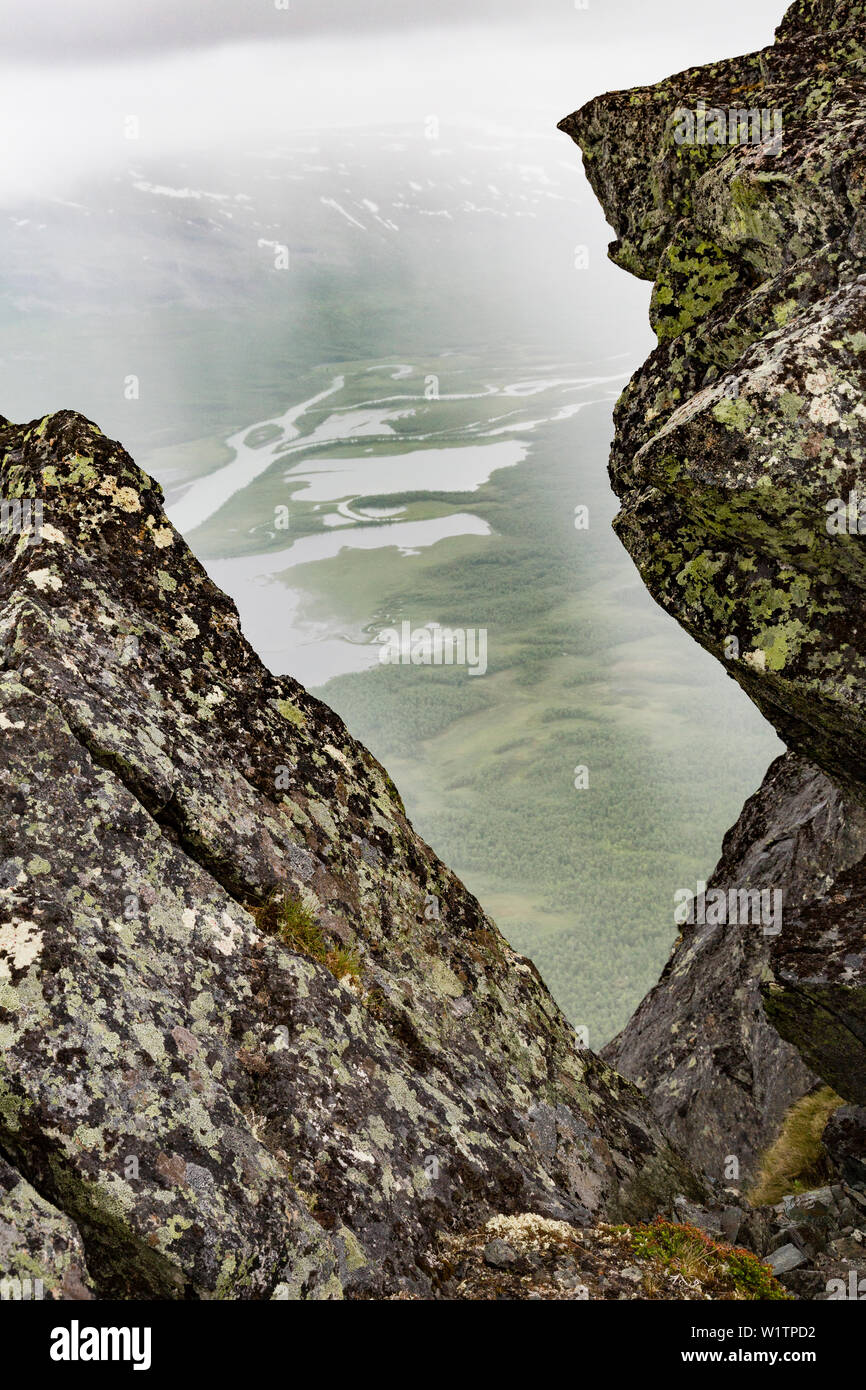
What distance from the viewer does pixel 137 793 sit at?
1077 centimetres

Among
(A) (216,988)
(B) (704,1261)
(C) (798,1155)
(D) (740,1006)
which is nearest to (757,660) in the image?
(B) (704,1261)

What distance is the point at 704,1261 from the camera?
10609 millimetres

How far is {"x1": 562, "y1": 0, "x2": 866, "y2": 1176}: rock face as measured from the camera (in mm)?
12078

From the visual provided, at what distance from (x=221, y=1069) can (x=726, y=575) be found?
9100mm

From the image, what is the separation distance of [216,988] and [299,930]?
151cm
